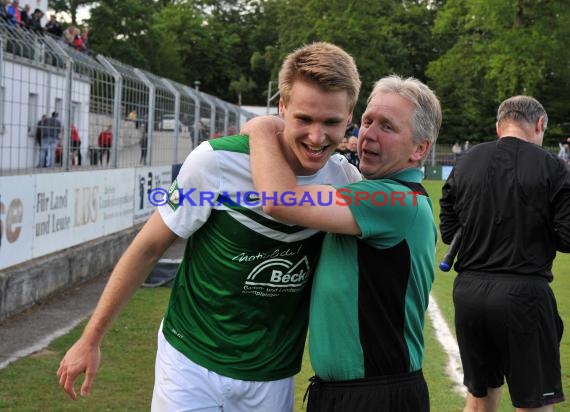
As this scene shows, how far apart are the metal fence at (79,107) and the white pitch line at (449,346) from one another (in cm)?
492

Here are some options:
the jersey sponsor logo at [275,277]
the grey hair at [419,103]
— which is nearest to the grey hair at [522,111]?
the grey hair at [419,103]

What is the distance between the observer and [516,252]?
15.5 feet

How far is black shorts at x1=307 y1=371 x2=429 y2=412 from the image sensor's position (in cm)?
278

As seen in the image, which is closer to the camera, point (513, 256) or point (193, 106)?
point (513, 256)

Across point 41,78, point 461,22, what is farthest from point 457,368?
point 461,22

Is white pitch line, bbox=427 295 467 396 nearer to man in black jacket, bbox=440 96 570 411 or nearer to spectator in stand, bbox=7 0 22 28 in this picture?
man in black jacket, bbox=440 96 570 411

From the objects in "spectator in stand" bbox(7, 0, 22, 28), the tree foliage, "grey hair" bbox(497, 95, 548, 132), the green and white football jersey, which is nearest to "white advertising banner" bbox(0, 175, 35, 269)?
"grey hair" bbox(497, 95, 548, 132)

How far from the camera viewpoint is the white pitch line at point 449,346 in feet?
21.7

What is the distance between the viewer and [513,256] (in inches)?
186

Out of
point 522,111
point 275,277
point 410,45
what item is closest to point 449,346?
point 522,111

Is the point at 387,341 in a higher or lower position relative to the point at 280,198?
lower

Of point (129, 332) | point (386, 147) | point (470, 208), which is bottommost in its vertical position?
point (129, 332)

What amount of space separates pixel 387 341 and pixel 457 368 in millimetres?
4439

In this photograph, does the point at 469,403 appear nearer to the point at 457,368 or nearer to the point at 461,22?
the point at 457,368
